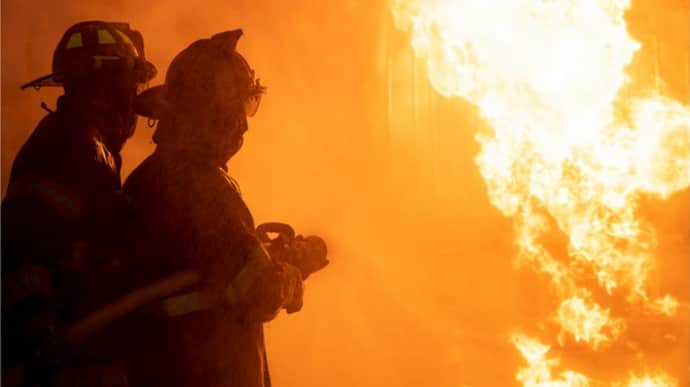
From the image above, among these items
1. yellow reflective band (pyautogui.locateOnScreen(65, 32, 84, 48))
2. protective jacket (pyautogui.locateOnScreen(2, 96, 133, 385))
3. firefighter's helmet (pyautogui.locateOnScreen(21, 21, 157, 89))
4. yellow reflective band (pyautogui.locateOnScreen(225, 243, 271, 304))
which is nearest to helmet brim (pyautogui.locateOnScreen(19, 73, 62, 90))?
firefighter's helmet (pyautogui.locateOnScreen(21, 21, 157, 89))

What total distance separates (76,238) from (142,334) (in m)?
0.56

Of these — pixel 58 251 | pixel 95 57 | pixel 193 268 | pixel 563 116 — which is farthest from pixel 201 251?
pixel 563 116

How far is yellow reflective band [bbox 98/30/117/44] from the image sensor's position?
4.54 meters

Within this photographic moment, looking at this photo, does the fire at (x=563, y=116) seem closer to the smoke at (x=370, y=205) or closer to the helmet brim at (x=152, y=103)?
the smoke at (x=370, y=205)

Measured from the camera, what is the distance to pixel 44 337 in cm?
359

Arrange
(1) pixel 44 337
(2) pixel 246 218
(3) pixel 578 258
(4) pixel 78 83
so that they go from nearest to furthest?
(1) pixel 44 337, (2) pixel 246 218, (4) pixel 78 83, (3) pixel 578 258

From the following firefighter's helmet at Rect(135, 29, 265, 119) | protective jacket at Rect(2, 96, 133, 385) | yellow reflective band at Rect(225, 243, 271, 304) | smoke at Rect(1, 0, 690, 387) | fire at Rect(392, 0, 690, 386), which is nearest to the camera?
protective jacket at Rect(2, 96, 133, 385)

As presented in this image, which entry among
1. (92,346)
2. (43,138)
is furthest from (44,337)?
(43,138)

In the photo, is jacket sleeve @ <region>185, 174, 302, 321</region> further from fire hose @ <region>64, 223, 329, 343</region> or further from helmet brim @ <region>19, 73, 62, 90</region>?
helmet brim @ <region>19, 73, 62, 90</region>

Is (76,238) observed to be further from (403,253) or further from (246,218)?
(403,253)

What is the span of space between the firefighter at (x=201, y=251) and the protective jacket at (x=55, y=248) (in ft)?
0.55

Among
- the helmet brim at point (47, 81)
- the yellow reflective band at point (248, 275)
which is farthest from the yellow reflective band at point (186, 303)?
the helmet brim at point (47, 81)

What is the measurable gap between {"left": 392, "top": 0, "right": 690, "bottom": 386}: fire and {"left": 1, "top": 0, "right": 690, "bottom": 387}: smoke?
49 cm

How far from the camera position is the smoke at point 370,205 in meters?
9.30
